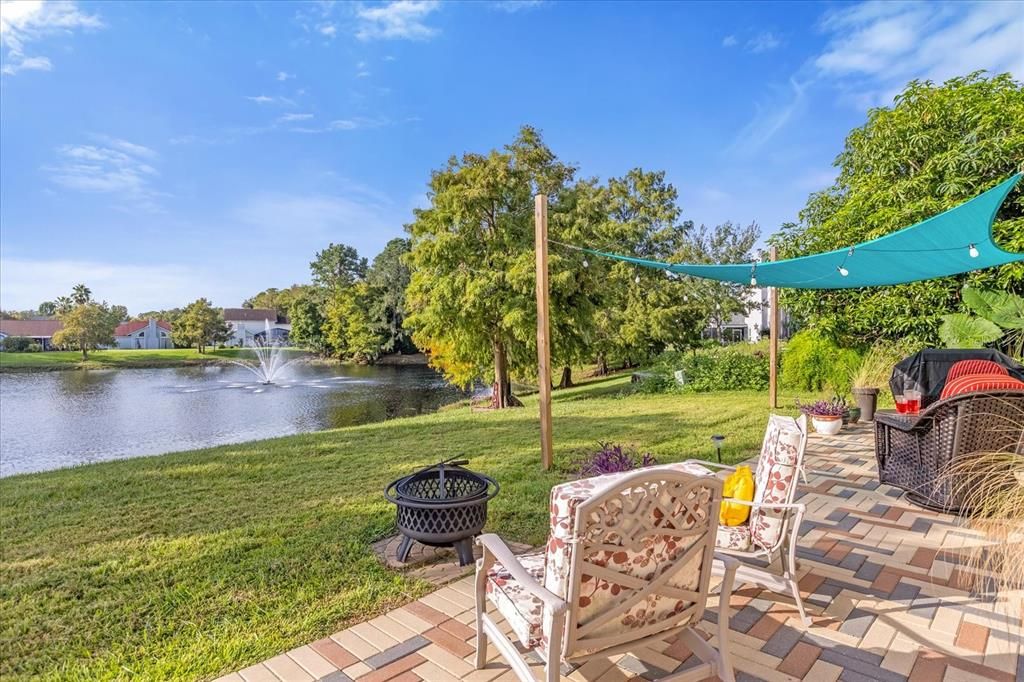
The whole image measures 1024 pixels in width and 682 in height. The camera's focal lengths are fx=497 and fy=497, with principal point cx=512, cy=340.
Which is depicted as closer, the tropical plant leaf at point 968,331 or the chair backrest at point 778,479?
the chair backrest at point 778,479

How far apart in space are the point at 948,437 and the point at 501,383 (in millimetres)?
10393

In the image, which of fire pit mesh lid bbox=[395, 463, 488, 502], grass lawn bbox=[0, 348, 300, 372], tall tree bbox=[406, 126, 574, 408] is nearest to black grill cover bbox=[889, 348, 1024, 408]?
fire pit mesh lid bbox=[395, 463, 488, 502]

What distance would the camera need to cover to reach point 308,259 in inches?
1975

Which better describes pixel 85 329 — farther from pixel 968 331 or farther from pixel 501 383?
pixel 968 331

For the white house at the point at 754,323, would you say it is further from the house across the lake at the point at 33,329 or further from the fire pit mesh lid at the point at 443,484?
the house across the lake at the point at 33,329

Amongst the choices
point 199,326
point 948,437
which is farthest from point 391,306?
point 948,437

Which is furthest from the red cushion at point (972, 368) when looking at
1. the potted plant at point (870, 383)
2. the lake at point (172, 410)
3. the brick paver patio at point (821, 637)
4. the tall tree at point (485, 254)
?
the lake at point (172, 410)

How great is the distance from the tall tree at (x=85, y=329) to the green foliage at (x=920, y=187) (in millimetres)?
42196

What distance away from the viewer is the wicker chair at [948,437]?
318cm

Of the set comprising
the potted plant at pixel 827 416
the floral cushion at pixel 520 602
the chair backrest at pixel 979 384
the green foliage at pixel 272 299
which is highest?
the green foliage at pixel 272 299

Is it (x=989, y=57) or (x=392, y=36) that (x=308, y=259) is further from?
(x=989, y=57)

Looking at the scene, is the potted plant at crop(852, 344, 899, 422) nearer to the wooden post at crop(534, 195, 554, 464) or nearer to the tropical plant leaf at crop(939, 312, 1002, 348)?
the tropical plant leaf at crop(939, 312, 1002, 348)

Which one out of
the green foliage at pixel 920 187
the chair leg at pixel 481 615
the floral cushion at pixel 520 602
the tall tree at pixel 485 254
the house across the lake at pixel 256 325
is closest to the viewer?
the floral cushion at pixel 520 602

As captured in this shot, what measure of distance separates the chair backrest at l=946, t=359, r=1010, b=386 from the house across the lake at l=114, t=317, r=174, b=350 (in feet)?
197
